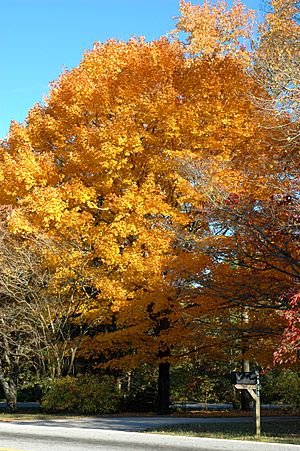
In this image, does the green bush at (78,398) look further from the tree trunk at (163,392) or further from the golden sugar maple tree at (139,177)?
the tree trunk at (163,392)

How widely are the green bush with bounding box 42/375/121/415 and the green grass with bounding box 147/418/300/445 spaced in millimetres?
6082

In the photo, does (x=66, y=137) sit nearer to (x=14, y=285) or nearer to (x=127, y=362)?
(x=14, y=285)

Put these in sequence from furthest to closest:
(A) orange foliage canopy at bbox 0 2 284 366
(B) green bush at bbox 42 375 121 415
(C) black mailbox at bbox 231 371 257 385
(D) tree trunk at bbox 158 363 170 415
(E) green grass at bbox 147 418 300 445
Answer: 1. (D) tree trunk at bbox 158 363 170 415
2. (B) green bush at bbox 42 375 121 415
3. (A) orange foliage canopy at bbox 0 2 284 366
4. (C) black mailbox at bbox 231 371 257 385
5. (E) green grass at bbox 147 418 300 445

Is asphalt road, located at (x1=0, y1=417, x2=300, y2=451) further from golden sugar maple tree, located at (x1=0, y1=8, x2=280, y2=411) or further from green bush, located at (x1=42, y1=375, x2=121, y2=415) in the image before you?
green bush, located at (x1=42, y1=375, x2=121, y2=415)

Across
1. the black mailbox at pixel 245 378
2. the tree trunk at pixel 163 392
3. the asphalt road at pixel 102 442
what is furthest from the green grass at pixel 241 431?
the tree trunk at pixel 163 392

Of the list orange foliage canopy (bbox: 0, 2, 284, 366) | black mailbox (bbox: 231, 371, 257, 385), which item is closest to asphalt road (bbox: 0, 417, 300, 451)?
black mailbox (bbox: 231, 371, 257, 385)

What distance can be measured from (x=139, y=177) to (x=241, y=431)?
975cm

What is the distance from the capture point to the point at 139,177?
19.8 m

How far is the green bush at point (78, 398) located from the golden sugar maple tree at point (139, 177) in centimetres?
120

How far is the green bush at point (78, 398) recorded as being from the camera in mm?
19234

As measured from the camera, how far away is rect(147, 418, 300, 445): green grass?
36.1 feet

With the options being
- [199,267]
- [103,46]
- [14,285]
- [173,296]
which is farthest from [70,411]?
[103,46]

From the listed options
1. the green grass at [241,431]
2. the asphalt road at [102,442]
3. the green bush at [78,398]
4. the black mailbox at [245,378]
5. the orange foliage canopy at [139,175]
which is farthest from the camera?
the green bush at [78,398]

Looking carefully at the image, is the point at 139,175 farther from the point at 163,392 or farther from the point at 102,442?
the point at 102,442
